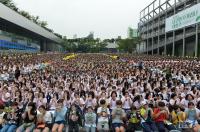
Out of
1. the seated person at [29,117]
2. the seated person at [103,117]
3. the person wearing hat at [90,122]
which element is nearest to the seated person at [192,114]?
the seated person at [103,117]

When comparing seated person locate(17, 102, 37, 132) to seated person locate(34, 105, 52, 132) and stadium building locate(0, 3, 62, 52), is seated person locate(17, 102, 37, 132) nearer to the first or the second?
seated person locate(34, 105, 52, 132)

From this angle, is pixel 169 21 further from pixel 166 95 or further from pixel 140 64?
pixel 166 95

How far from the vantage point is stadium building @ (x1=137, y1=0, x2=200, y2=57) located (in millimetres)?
52125

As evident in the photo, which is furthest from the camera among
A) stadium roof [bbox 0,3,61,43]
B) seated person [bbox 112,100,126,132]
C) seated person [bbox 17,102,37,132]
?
stadium roof [bbox 0,3,61,43]

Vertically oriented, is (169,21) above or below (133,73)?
above

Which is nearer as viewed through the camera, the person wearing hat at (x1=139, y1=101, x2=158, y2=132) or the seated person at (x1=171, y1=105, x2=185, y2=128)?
the person wearing hat at (x1=139, y1=101, x2=158, y2=132)

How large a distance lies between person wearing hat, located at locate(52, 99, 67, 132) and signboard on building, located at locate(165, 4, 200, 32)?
37386mm

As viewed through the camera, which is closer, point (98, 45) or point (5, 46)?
point (5, 46)

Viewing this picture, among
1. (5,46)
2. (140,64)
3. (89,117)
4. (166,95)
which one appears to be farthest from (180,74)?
(5,46)

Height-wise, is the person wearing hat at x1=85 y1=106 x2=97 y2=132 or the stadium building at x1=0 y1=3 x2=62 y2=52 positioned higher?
the stadium building at x1=0 y1=3 x2=62 y2=52

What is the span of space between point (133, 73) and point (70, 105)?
32.0 feet

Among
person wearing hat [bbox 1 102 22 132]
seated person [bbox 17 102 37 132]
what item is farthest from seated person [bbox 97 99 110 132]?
person wearing hat [bbox 1 102 22 132]

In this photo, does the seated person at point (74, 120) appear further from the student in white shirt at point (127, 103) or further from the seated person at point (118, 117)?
the student in white shirt at point (127, 103)

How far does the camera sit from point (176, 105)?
12.1 metres
